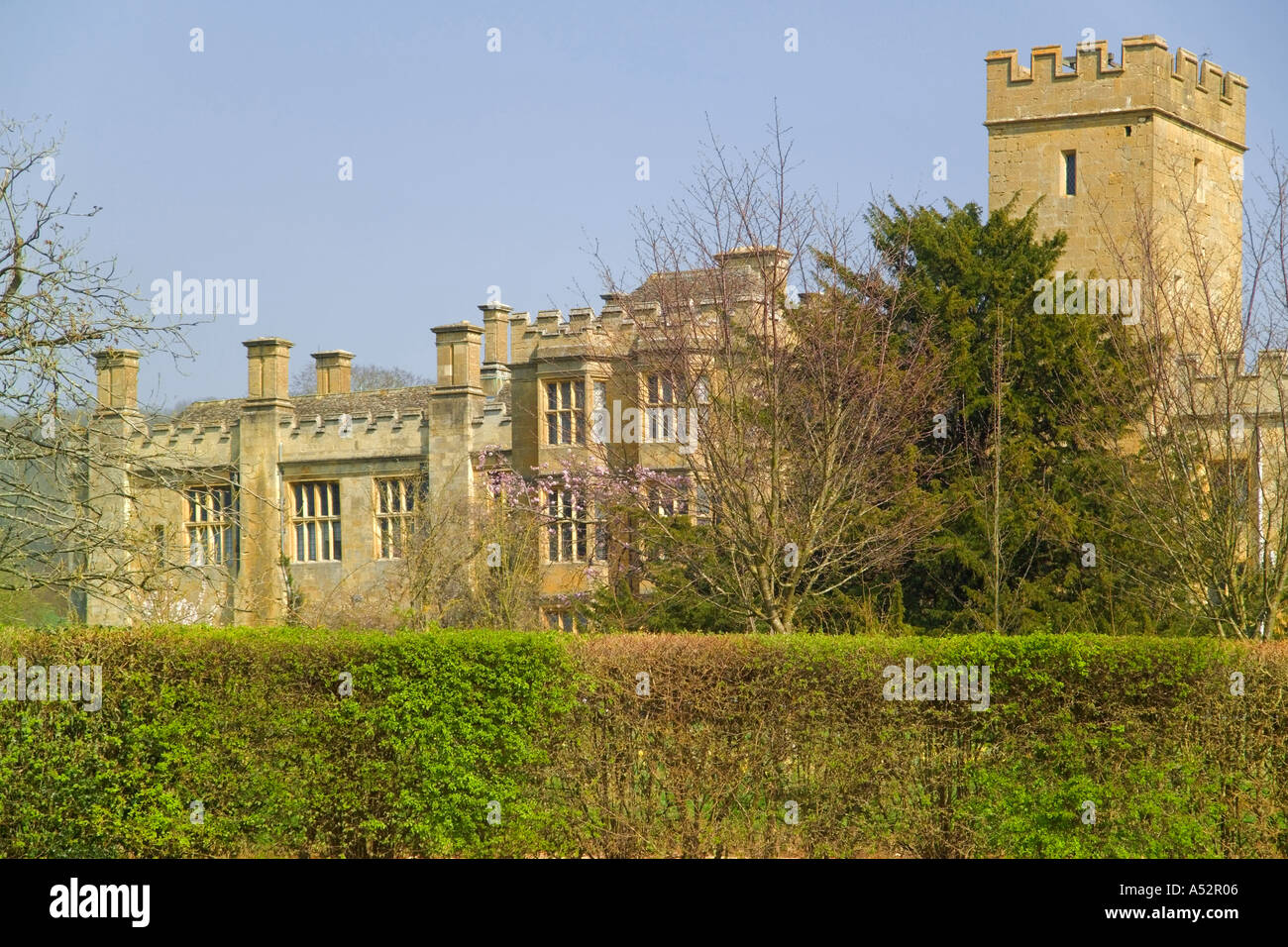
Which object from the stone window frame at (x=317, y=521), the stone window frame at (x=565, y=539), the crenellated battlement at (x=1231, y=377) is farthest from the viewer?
the stone window frame at (x=317, y=521)

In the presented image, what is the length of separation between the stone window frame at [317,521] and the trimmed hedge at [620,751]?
2252cm

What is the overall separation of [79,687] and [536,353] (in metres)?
18.9

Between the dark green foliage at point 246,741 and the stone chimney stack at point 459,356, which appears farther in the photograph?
the stone chimney stack at point 459,356

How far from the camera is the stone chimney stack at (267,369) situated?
3297 centimetres

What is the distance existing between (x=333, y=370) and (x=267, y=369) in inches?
147

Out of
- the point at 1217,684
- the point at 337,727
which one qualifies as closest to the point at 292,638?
the point at 337,727

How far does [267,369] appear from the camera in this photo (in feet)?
109

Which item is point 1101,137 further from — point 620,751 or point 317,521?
point 620,751

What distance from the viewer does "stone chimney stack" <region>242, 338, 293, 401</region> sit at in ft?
108

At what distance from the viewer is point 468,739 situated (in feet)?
29.5

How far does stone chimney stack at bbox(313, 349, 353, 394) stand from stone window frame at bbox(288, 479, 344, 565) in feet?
15.9

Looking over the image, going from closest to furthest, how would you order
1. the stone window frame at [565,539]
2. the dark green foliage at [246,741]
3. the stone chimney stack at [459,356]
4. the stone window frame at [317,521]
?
1. the dark green foliage at [246,741]
2. the stone window frame at [565,539]
3. the stone chimney stack at [459,356]
4. the stone window frame at [317,521]

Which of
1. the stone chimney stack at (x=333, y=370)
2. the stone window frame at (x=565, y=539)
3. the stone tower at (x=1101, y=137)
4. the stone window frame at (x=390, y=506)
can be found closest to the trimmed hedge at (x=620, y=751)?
the stone window frame at (x=565, y=539)

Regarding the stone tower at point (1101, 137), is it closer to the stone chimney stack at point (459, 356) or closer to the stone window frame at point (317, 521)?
the stone chimney stack at point (459, 356)
